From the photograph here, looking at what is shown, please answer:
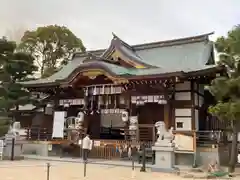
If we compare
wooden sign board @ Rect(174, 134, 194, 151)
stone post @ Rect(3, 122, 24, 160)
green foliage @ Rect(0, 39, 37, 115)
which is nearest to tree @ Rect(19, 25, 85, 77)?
green foliage @ Rect(0, 39, 37, 115)

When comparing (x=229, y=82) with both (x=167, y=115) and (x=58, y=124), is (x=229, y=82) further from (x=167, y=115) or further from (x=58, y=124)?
(x=58, y=124)

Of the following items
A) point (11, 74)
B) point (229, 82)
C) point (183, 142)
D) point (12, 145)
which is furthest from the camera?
point (11, 74)

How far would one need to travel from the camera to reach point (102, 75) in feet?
54.9

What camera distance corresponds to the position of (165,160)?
463 inches

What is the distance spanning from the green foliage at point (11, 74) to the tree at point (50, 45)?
11368 millimetres

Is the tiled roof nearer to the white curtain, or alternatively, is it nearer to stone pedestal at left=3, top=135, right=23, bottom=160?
the white curtain

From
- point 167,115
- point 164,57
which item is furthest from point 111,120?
point 164,57

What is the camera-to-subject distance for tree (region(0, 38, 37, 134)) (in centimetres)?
1861

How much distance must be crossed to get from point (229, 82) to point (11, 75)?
13.9m

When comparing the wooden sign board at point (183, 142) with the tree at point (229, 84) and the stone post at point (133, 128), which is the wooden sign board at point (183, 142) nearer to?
the tree at point (229, 84)

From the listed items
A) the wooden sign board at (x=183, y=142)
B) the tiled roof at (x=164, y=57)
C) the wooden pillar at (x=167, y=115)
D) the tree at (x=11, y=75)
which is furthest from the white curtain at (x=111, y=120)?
the wooden sign board at (x=183, y=142)

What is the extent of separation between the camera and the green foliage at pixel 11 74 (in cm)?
1861

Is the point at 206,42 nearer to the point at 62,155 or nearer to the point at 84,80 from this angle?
the point at 84,80

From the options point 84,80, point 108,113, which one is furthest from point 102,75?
point 108,113
